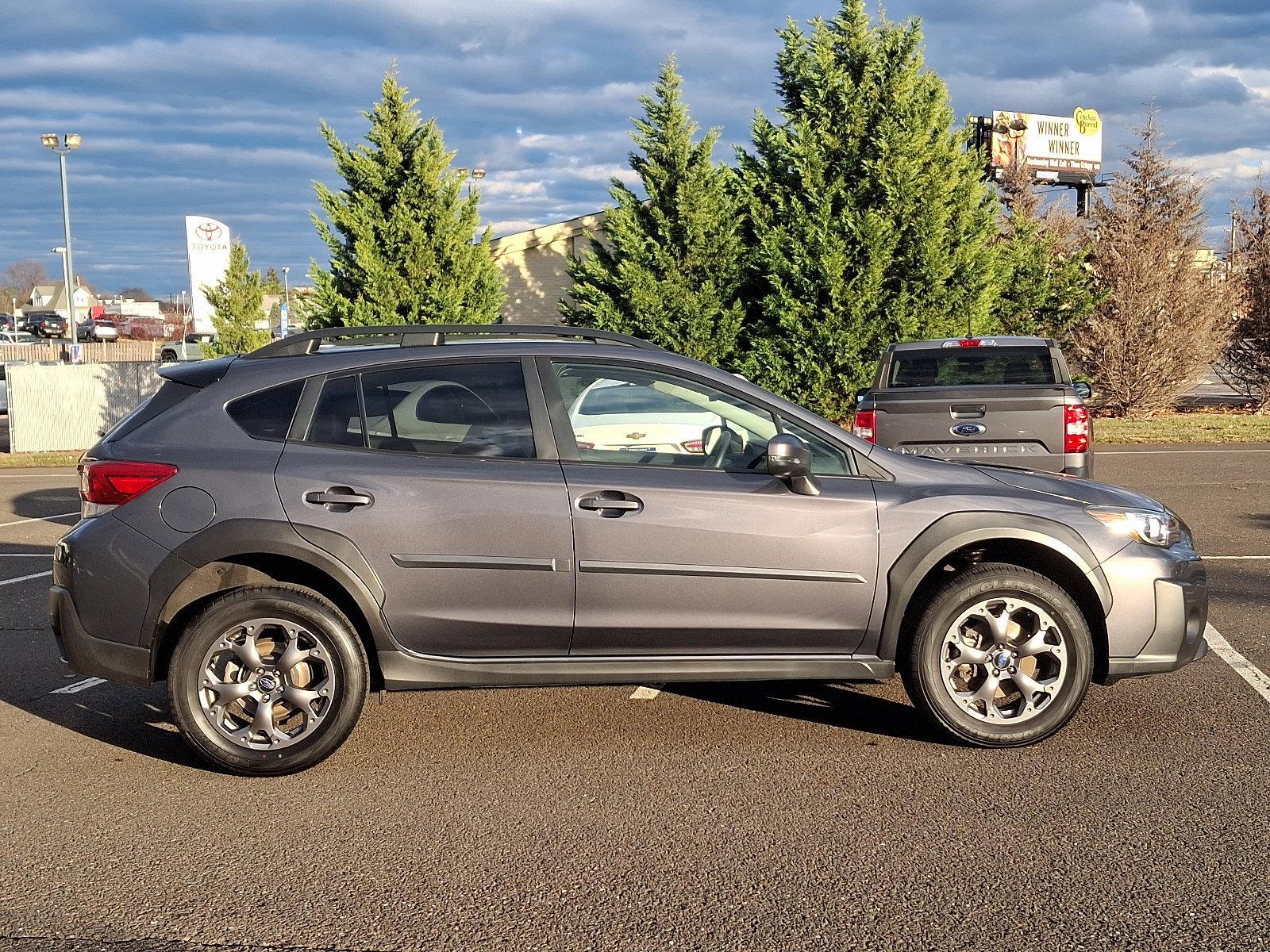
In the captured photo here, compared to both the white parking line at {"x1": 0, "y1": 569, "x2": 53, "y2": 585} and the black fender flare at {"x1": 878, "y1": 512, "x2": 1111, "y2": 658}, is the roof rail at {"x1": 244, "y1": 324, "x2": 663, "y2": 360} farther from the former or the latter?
the white parking line at {"x1": 0, "y1": 569, "x2": 53, "y2": 585}

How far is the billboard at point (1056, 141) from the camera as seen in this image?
50.3 m

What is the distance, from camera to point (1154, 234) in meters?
25.5

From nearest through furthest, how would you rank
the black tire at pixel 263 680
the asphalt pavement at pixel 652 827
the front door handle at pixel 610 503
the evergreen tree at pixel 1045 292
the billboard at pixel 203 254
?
the asphalt pavement at pixel 652 827, the black tire at pixel 263 680, the front door handle at pixel 610 503, the evergreen tree at pixel 1045 292, the billboard at pixel 203 254

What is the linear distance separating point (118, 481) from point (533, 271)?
80.0 ft

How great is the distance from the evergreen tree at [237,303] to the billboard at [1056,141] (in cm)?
3175

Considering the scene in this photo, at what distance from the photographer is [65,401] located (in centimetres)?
2403

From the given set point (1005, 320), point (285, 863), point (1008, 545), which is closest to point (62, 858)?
point (285, 863)

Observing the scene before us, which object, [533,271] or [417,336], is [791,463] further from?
[533,271]

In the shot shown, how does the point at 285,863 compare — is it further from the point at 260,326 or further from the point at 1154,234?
the point at 260,326

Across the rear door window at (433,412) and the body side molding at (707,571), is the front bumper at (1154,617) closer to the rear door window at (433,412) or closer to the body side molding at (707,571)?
the body side molding at (707,571)

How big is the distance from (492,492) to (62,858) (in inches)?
76.0

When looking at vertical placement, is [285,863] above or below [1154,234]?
below

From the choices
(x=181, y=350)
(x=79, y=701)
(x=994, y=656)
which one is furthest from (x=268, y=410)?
(x=181, y=350)

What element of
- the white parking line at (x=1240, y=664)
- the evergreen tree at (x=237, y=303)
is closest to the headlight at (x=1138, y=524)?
the white parking line at (x=1240, y=664)
